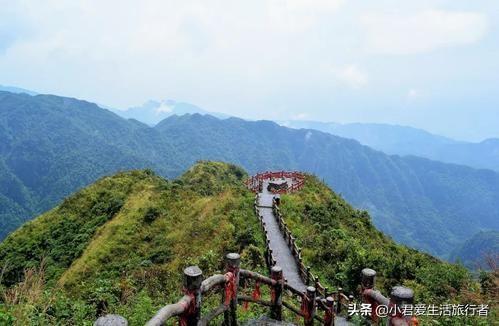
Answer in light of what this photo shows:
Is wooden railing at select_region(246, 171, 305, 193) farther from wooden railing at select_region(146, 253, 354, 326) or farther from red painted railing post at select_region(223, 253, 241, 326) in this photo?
red painted railing post at select_region(223, 253, 241, 326)

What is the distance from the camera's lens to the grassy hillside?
14.3 m

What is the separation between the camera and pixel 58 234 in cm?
3684

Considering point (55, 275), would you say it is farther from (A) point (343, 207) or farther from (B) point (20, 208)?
(B) point (20, 208)

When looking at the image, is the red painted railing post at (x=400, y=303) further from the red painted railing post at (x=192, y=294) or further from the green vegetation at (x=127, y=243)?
the green vegetation at (x=127, y=243)

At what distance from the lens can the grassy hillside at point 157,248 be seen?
46.9 ft

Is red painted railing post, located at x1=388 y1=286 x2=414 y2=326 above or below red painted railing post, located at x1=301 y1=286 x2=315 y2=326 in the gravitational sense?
above

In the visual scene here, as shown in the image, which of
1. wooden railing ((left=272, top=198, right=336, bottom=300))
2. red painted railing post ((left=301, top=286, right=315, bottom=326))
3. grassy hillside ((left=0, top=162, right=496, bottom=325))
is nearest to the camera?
red painted railing post ((left=301, top=286, right=315, bottom=326))

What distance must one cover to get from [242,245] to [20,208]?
508 feet

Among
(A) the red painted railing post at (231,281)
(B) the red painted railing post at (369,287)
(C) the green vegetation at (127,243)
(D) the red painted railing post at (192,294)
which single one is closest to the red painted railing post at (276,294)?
(A) the red painted railing post at (231,281)

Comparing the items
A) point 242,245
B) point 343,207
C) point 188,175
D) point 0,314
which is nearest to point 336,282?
point 242,245

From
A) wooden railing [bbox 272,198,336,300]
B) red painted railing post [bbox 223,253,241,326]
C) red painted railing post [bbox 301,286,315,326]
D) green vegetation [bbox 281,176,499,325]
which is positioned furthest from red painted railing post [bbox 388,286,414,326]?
wooden railing [bbox 272,198,336,300]

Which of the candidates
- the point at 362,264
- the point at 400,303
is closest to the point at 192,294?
the point at 400,303

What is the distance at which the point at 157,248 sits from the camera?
1083 inches

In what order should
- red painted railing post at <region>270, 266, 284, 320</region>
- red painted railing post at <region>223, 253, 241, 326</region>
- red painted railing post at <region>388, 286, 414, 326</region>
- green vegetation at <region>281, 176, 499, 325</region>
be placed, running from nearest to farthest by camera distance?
red painted railing post at <region>388, 286, 414, 326</region> < red painted railing post at <region>223, 253, 241, 326</region> < red painted railing post at <region>270, 266, 284, 320</region> < green vegetation at <region>281, 176, 499, 325</region>
